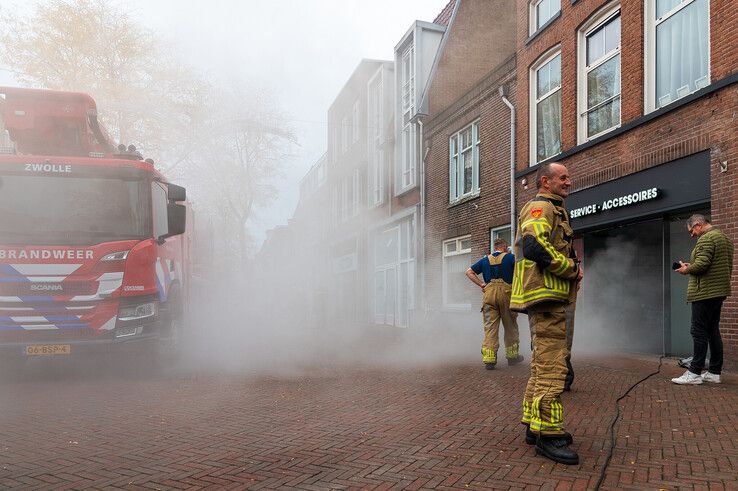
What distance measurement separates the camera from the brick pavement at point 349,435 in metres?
3.16

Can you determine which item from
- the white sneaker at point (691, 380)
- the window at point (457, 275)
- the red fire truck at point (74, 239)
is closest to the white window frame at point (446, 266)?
the window at point (457, 275)

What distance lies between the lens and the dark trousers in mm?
5582

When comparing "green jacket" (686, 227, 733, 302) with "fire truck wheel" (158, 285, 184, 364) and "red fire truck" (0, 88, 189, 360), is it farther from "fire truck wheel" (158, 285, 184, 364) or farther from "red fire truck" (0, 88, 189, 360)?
"fire truck wheel" (158, 285, 184, 364)

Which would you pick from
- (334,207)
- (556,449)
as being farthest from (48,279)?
(334,207)

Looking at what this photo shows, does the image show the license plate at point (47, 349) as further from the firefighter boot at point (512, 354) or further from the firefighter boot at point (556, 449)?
the firefighter boot at point (556, 449)

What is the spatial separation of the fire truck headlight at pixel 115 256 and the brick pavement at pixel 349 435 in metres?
1.42

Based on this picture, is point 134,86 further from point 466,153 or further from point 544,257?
point 544,257

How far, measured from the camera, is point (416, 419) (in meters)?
4.54

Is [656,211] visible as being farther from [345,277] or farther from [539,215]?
[345,277]

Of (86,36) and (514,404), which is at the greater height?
(86,36)

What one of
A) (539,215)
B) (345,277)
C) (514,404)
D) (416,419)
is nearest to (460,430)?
(416,419)

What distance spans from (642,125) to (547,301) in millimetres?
5934

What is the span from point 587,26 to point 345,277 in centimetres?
1598

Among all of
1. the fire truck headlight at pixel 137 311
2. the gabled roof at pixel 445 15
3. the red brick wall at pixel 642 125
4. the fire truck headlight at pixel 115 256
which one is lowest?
the fire truck headlight at pixel 137 311
